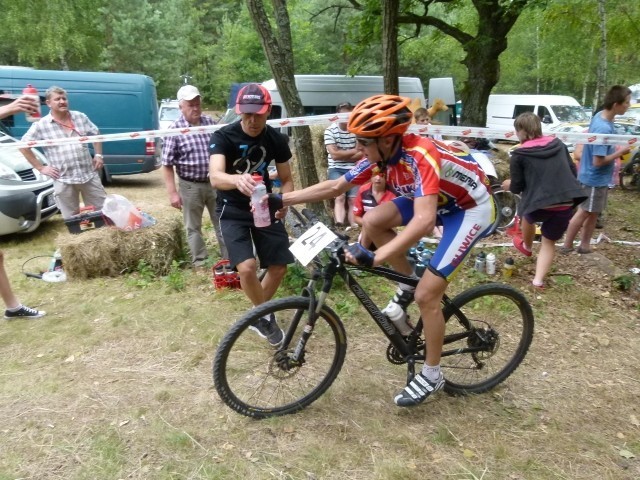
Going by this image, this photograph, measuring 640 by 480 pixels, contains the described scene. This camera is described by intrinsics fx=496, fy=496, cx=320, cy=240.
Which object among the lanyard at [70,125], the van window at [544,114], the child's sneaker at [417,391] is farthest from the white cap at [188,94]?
the van window at [544,114]

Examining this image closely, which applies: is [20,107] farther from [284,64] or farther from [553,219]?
[553,219]

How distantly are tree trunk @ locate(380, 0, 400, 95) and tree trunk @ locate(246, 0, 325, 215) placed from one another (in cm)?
168

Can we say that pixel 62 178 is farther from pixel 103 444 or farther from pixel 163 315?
pixel 103 444

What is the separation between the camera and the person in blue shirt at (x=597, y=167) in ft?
18.5

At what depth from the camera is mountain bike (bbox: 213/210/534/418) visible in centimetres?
291

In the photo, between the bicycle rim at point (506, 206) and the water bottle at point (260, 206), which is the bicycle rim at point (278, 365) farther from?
the bicycle rim at point (506, 206)

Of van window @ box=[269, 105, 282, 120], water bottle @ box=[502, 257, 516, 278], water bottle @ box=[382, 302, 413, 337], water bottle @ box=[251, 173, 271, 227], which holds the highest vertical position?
water bottle @ box=[251, 173, 271, 227]

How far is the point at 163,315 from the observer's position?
4613 mm

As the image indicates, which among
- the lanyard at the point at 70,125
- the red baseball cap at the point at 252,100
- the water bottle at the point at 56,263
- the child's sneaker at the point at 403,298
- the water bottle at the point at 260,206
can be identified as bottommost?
the water bottle at the point at 56,263

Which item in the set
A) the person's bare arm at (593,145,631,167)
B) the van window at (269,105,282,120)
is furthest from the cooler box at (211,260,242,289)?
the van window at (269,105,282,120)

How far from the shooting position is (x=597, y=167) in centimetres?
577

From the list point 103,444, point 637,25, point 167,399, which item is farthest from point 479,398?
point 637,25

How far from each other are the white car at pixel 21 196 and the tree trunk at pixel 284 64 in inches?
137

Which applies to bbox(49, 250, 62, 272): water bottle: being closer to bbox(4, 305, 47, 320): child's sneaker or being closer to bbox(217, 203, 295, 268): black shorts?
bbox(4, 305, 47, 320): child's sneaker
